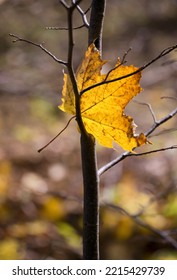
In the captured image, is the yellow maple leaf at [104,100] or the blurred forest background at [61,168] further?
the blurred forest background at [61,168]

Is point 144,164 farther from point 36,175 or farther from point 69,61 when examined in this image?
point 69,61

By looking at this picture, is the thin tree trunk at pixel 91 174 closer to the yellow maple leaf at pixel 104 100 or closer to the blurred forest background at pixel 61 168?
the yellow maple leaf at pixel 104 100

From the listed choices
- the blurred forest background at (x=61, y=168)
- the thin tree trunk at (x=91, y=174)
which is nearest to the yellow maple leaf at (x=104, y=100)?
the thin tree trunk at (x=91, y=174)

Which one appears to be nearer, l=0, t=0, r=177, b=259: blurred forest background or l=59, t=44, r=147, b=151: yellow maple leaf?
l=59, t=44, r=147, b=151: yellow maple leaf

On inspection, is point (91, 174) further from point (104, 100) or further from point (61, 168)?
point (61, 168)

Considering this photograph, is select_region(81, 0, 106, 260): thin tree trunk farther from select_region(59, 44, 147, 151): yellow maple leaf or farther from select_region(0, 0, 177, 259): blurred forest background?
select_region(0, 0, 177, 259): blurred forest background

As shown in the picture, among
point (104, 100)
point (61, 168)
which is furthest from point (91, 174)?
point (61, 168)

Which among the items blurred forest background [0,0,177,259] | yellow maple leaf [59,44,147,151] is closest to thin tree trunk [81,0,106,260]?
yellow maple leaf [59,44,147,151]
